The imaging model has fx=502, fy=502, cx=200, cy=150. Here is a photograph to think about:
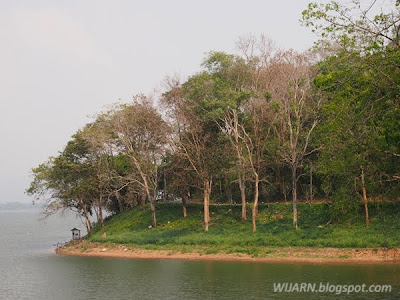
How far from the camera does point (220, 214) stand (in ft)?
182

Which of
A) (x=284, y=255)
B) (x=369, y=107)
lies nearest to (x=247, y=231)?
(x=284, y=255)

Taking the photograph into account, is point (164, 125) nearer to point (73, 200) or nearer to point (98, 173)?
point (98, 173)

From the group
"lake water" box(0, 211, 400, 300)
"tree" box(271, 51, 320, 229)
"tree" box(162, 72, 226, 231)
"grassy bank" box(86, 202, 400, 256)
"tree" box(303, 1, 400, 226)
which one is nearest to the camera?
"tree" box(303, 1, 400, 226)

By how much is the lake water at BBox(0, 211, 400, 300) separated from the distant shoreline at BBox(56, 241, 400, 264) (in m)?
1.71

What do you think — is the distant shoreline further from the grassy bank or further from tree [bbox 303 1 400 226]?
tree [bbox 303 1 400 226]

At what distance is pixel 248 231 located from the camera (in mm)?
48031

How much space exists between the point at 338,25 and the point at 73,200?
5066cm

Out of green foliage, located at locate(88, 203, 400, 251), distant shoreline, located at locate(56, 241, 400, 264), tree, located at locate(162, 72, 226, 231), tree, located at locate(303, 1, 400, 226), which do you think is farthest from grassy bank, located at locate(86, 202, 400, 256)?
tree, located at locate(303, 1, 400, 226)

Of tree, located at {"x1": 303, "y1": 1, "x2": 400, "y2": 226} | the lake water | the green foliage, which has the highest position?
tree, located at {"x1": 303, "y1": 1, "x2": 400, "y2": 226}

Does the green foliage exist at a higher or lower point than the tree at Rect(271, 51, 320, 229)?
lower

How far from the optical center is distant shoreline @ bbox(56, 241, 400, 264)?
37438 mm

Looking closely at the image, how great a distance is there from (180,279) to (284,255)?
1065cm

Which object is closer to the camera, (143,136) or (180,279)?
(180,279)

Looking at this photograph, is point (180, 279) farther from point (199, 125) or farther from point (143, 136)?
point (143, 136)
